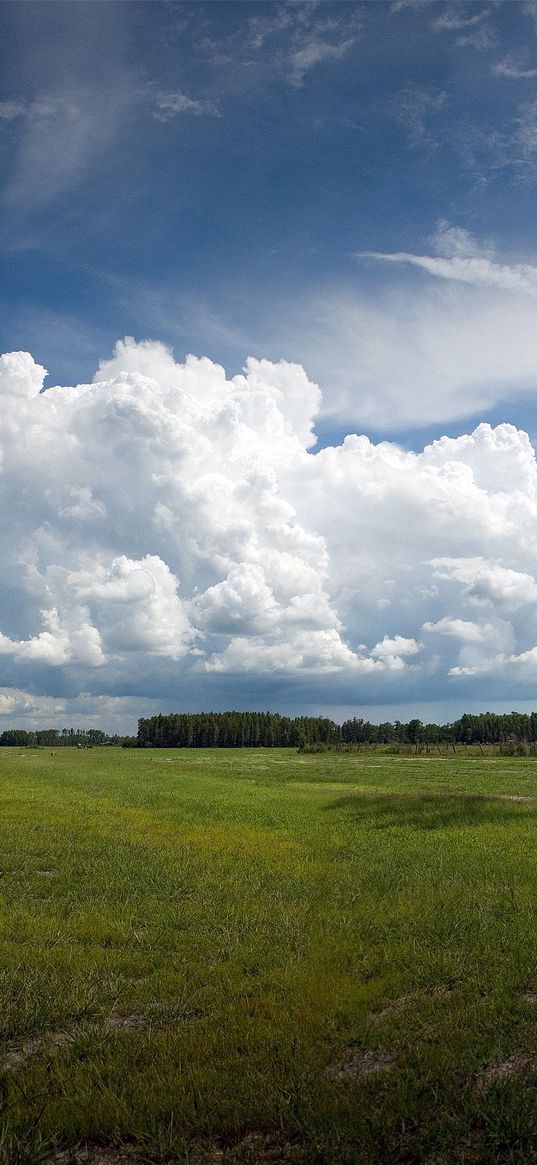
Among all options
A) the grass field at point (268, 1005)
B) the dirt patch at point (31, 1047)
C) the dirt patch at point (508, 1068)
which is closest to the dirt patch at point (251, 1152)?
the grass field at point (268, 1005)

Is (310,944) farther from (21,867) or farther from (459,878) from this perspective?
(21,867)

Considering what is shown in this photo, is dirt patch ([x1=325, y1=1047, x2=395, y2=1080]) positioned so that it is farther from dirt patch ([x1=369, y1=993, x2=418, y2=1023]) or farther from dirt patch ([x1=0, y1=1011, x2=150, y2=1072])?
dirt patch ([x1=0, y1=1011, x2=150, y2=1072])

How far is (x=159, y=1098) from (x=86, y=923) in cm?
680

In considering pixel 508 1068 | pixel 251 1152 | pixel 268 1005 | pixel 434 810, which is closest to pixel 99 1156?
pixel 251 1152

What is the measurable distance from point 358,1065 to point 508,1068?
65.0 inches

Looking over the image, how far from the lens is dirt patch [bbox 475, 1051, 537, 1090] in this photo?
22.7ft

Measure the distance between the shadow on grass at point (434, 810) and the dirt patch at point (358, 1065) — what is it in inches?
764

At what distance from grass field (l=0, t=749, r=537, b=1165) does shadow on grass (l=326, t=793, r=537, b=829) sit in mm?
6745

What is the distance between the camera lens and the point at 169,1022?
8734 mm

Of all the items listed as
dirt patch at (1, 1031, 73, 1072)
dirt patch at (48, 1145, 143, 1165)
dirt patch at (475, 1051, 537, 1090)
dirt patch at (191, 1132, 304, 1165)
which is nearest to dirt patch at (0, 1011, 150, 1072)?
dirt patch at (1, 1031, 73, 1072)

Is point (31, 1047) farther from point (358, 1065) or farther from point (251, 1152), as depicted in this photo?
point (358, 1065)

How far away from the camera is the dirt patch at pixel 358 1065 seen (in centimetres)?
726

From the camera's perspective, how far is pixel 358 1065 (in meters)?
7.55

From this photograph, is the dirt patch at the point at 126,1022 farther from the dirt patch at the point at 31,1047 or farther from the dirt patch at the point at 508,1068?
the dirt patch at the point at 508,1068
